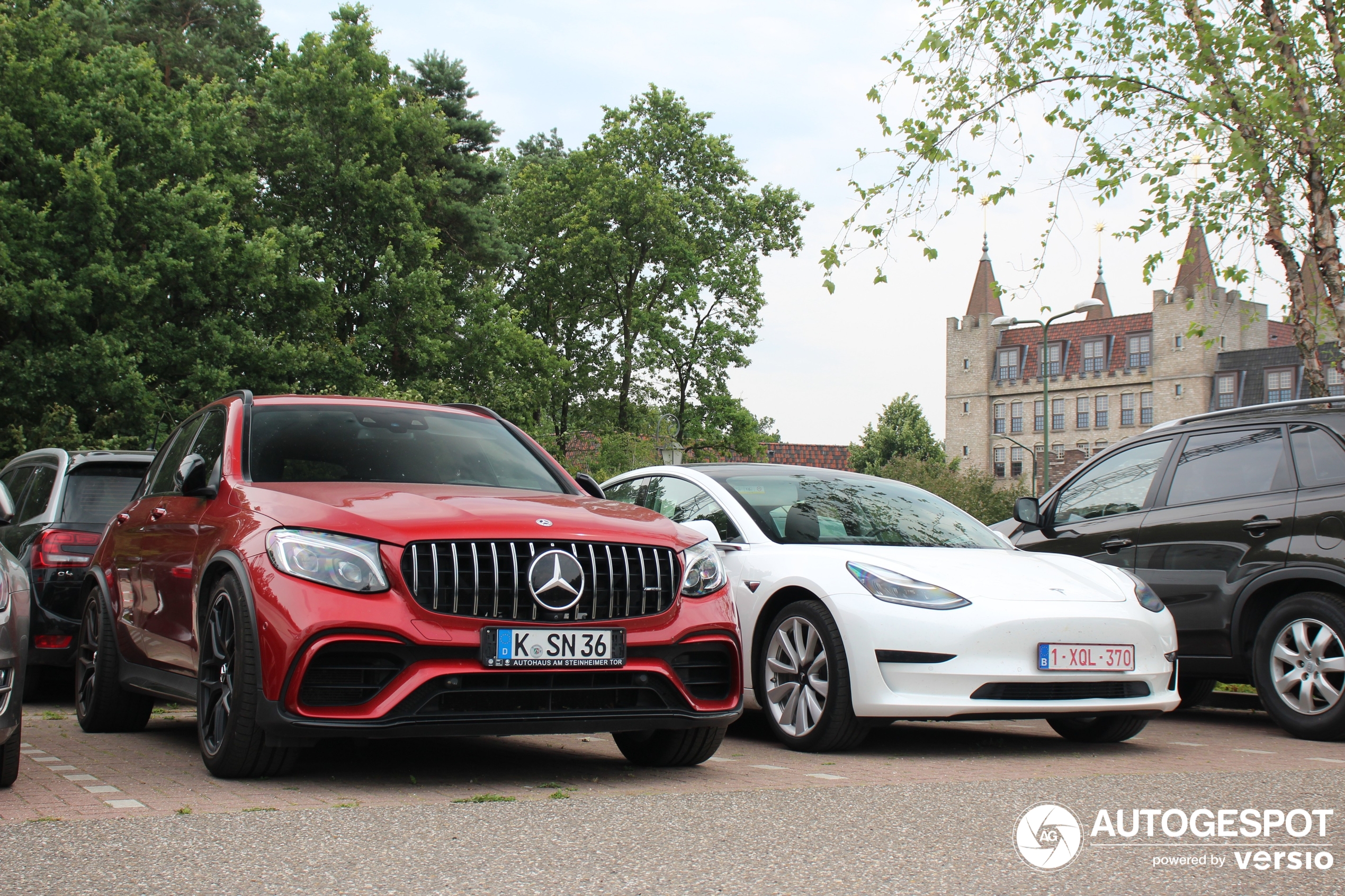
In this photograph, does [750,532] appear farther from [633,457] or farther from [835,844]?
[633,457]

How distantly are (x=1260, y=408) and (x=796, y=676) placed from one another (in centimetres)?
343

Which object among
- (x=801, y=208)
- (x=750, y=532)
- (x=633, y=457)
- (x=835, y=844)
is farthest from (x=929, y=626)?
(x=801, y=208)

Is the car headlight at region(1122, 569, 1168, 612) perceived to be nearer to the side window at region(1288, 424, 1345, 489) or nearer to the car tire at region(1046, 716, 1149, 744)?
the car tire at region(1046, 716, 1149, 744)

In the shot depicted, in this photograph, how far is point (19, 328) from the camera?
95.1 feet

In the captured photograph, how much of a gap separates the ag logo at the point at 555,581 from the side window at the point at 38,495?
212 inches

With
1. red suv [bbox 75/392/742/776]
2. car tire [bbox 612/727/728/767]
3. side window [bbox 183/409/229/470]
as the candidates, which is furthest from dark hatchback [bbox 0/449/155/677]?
car tire [bbox 612/727/728/767]

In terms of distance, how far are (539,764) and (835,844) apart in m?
2.17

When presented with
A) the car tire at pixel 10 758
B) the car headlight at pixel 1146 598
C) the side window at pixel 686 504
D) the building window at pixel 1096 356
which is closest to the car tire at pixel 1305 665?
the car headlight at pixel 1146 598

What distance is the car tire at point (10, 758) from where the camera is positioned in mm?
4941

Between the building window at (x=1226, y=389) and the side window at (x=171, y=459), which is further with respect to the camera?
the building window at (x=1226, y=389)

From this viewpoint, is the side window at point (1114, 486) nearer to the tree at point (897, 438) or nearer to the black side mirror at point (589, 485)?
the black side mirror at point (589, 485)

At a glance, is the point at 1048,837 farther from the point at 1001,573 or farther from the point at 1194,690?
→ the point at 1194,690

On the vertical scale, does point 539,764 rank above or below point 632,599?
below

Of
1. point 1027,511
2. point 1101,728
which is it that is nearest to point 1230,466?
point 1027,511
